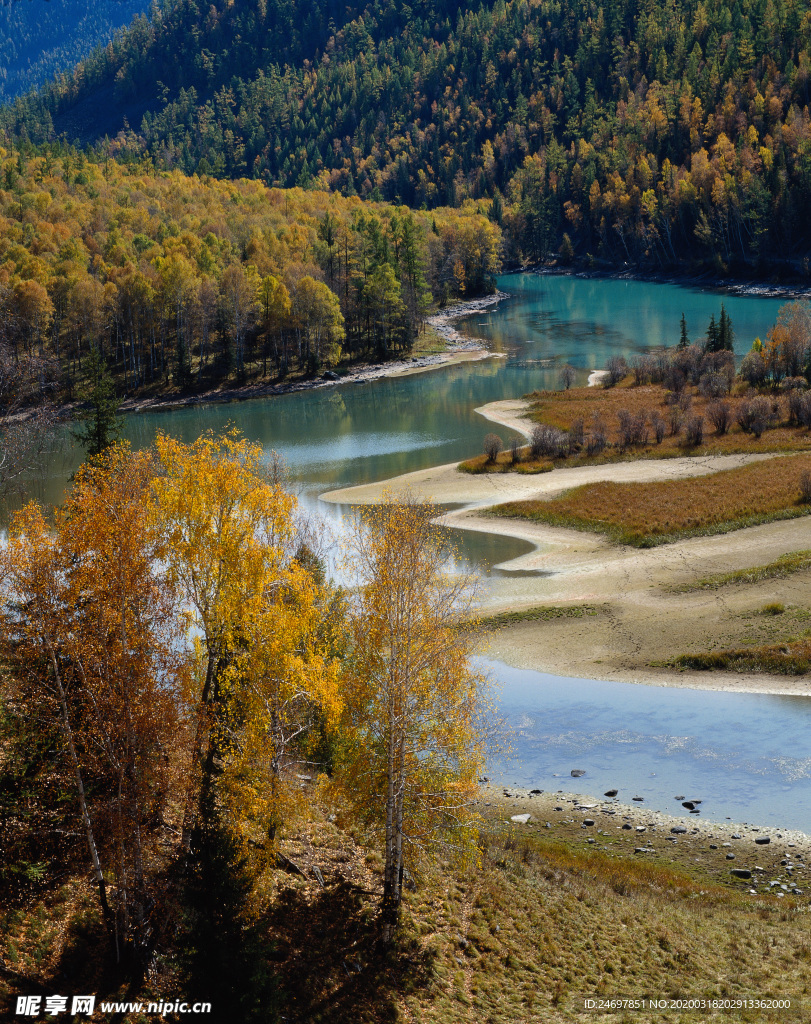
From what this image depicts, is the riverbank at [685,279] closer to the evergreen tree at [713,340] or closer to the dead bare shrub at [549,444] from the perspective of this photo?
the evergreen tree at [713,340]

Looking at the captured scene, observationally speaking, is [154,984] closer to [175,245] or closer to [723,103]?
[175,245]

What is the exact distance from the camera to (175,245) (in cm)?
10856

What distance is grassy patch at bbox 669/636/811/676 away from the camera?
32.0 meters

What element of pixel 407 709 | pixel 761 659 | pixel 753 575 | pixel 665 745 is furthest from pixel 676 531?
pixel 407 709

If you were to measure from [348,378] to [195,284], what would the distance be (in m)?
19.3

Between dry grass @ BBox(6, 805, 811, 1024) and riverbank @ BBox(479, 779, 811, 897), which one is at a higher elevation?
dry grass @ BBox(6, 805, 811, 1024)

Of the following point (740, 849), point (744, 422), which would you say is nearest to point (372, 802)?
point (740, 849)

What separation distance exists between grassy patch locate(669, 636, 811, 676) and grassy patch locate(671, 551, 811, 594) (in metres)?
5.87

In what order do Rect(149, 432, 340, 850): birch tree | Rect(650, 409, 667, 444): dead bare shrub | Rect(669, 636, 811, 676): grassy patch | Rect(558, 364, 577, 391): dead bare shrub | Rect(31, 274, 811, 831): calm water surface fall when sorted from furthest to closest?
1. Rect(558, 364, 577, 391): dead bare shrub
2. Rect(650, 409, 667, 444): dead bare shrub
3. Rect(669, 636, 811, 676): grassy patch
4. Rect(31, 274, 811, 831): calm water surface
5. Rect(149, 432, 340, 850): birch tree

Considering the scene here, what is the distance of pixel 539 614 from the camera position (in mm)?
38062

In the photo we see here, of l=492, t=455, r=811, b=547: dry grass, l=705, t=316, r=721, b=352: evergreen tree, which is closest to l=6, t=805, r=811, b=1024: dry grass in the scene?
l=492, t=455, r=811, b=547: dry grass

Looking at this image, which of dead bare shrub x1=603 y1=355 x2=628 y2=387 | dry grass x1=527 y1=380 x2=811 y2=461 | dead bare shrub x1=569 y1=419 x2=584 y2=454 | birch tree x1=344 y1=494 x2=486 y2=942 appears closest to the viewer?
birch tree x1=344 y1=494 x2=486 y2=942

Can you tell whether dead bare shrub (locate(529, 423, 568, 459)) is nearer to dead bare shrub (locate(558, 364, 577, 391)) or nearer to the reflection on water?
dead bare shrub (locate(558, 364, 577, 391))

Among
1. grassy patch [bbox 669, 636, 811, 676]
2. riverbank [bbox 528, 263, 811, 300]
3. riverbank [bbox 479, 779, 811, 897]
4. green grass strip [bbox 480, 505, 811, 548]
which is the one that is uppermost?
riverbank [bbox 528, 263, 811, 300]
